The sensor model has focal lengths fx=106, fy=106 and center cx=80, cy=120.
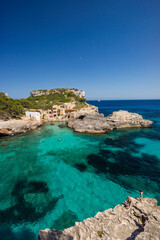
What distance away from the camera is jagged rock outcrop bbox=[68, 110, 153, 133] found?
34.3m

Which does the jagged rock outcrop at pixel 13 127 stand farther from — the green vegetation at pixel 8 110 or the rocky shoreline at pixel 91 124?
the green vegetation at pixel 8 110

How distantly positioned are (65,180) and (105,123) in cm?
2496

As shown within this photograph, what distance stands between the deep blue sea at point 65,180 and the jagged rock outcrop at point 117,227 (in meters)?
3.89

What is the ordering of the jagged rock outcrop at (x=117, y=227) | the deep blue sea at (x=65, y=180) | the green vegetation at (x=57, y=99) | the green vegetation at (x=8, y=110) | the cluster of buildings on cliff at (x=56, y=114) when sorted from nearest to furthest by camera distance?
the jagged rock outcrop at (x=117, y=227) → the deep blue sea at (x=65, y=180) → the green vegetation at (x=8, y=110) → the cluster of buildings on cliff at (x=56, y=114) → the green vegetation at (x=57, y=99)

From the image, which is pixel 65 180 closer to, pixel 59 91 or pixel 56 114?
→ pixel 56 114

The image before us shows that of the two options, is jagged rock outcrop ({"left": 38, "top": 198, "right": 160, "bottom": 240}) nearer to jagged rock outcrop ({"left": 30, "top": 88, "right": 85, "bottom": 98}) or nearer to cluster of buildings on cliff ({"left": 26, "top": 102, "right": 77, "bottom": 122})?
cluster of buildings on cliff ({"left": 26, "top": 102, "right": 77, "bottom": 122})

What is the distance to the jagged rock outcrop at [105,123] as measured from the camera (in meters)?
34.3

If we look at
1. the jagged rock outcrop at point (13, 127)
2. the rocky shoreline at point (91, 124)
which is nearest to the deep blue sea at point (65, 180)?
the jagged rock outcrop at point (13, 127)

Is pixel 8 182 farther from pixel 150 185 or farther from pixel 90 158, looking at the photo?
pixel 150 185

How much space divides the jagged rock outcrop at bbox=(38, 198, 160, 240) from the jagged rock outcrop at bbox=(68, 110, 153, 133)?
26673 mm

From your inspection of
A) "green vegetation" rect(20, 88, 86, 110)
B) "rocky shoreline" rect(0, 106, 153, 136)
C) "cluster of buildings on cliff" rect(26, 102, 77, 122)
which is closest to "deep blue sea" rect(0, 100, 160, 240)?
"rocky shoreline" rect(0, 106, 153, 136)

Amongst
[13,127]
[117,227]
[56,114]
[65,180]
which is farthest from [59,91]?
[117,227]

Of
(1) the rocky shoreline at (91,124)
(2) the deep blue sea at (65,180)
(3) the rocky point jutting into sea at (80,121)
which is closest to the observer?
(2) the deep blue sea at (65,180)

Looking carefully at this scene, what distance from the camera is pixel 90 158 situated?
1953 cm
